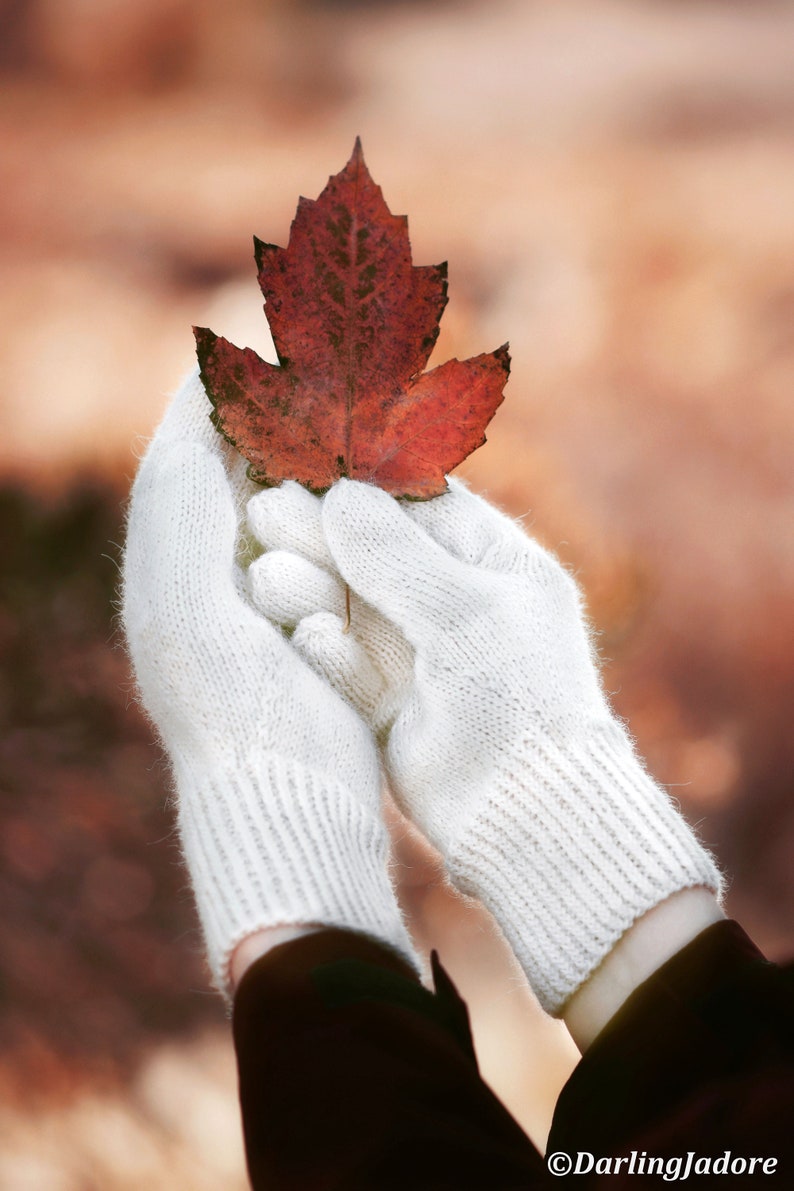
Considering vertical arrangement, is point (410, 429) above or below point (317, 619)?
above

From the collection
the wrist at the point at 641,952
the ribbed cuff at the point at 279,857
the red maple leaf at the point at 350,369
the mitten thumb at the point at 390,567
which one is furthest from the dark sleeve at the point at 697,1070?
the red maple leaf at the point at 350,369

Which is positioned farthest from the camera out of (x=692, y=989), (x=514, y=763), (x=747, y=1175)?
(x=514, y=763)

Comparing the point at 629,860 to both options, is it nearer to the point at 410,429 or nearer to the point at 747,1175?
the point at 747,1175

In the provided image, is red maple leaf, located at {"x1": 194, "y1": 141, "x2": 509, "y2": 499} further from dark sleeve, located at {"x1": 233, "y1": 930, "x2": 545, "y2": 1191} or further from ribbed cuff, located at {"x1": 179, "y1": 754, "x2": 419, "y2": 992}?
dark sleeve, located at {"x1": 233, "y1": 930, "x2": 545, "y2": 1191}

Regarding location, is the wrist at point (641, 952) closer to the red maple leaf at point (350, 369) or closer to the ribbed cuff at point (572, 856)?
the ribbed cuff at point (572, 856)

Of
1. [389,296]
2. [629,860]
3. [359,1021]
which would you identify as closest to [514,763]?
[629,860]

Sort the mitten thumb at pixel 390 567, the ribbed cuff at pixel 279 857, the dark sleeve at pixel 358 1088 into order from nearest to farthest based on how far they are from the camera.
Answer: the dark sleeve at pixel 358 1088 < the ribbed cuff at pixel 279 857 < the mitten thumb at pixel 390 567

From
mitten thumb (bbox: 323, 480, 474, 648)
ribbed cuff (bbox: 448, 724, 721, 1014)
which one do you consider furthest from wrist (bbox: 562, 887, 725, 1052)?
mitten thumb (bbox: 323, 480, 474, 648)
